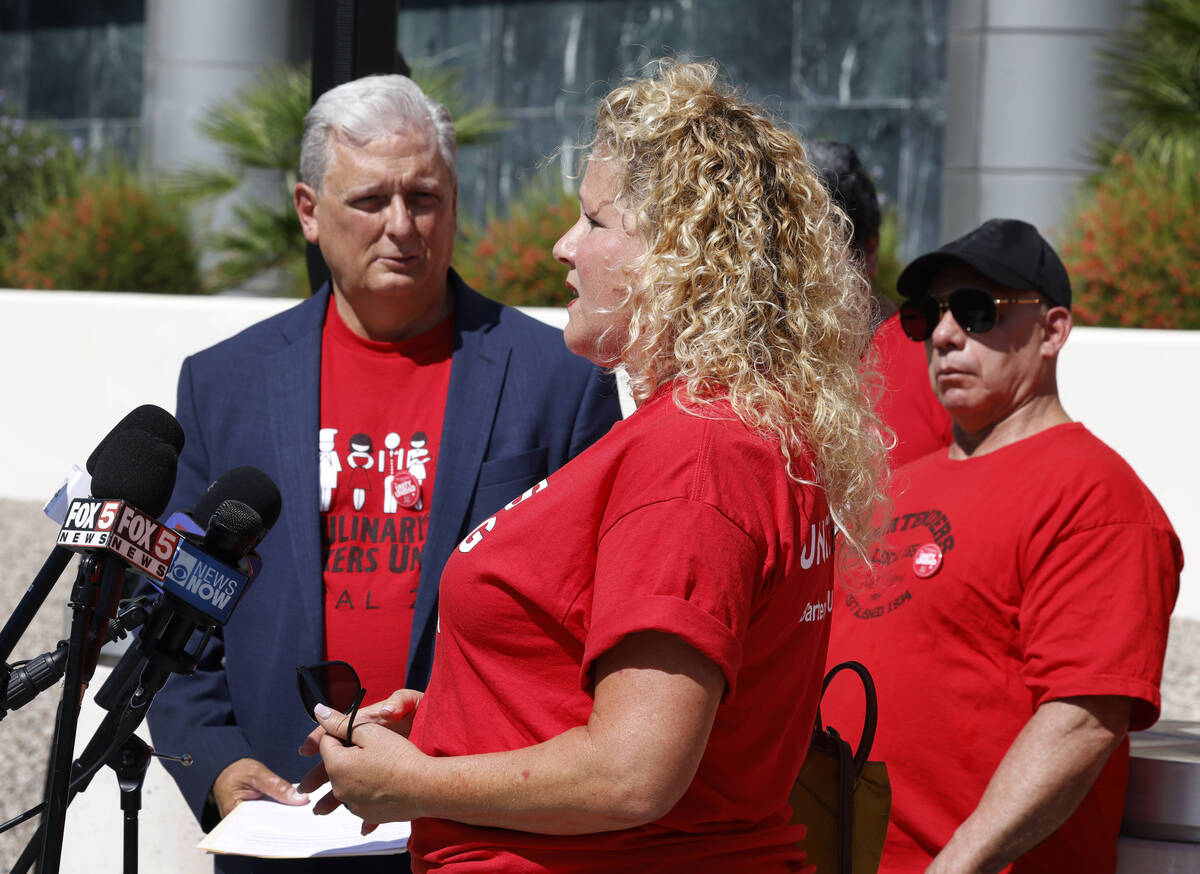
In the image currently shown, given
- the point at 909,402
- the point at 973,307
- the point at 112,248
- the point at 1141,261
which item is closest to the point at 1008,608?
the point at 973,307

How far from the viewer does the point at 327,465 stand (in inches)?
117

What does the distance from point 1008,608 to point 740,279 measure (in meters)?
1.16

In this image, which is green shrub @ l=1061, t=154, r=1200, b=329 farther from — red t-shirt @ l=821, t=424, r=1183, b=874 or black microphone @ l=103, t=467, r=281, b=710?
black microphone @ l=103, t=467, r=281, b=710

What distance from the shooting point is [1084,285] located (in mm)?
9062

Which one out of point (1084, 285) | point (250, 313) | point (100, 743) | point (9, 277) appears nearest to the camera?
point (100, 743)

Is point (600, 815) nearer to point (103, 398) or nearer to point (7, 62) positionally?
point (103, 398)

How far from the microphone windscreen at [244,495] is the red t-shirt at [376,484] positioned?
89 cm

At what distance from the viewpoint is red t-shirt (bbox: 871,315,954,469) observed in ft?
11.3

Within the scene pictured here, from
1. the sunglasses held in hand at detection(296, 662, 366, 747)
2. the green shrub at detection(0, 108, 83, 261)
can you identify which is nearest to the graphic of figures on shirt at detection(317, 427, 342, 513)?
the sunglasses held in hand at detection(296, 662, 366, 747)

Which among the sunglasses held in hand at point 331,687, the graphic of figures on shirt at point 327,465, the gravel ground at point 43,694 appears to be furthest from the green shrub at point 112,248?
the sunglasses held in hand at point 331,687

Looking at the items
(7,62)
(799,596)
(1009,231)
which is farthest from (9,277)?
(799,596)

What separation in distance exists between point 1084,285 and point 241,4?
9033 mm

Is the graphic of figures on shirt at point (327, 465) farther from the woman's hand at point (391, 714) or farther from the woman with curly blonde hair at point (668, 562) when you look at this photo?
the woman with curly blonde hair at point (668, 562)

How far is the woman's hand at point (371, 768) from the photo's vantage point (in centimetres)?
175
